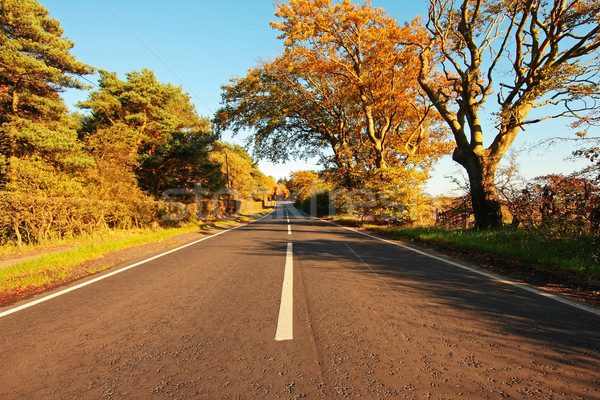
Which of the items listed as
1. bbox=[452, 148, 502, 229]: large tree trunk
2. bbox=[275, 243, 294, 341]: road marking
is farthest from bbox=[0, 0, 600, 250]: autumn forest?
bbox=[275, 243, 294, 341]: road marking

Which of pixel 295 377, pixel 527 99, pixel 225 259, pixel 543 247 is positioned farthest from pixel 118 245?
pixel 527 99

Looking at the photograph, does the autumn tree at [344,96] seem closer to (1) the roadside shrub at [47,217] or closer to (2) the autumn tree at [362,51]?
(2) the autumn tree at [362,51]

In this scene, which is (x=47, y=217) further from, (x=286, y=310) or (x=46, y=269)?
(x=286, y=310)

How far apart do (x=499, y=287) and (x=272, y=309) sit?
11.2 feet

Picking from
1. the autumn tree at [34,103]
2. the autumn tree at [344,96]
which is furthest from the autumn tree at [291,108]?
the autumn tree at [34,103]

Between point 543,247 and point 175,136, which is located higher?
point 175,136

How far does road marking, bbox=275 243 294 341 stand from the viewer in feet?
9.50

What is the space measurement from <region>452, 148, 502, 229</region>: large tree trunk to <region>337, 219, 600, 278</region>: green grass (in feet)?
2.99

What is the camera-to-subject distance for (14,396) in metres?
2.09

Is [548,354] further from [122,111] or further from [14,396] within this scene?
[122,111]

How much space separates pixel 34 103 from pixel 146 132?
7.22 meters

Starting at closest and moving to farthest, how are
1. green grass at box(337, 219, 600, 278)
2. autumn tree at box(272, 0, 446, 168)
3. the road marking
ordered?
the road marking < green grass at box(337, 219, 600, 278) < autumn tree at box(272, 0, 446, 168)

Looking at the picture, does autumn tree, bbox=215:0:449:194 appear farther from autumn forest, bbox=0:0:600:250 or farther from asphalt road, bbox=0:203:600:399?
asphalt road, bbox=0:203:600:399

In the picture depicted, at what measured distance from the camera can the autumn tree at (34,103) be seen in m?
11.2
